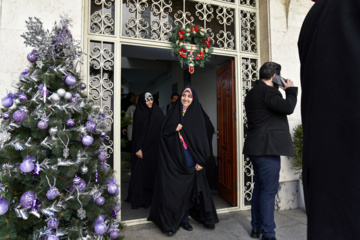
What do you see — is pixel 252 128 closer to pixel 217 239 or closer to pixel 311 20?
pixel 217 239

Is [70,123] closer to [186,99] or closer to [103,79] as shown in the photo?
[103,79]

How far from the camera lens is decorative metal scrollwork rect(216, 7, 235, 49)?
Result: 3.95 m

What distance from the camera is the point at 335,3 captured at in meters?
0.63

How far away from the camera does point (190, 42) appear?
3.80 meters

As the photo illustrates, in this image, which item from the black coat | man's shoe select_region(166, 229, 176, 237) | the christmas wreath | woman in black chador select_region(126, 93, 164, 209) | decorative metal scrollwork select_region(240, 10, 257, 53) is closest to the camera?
the black coat

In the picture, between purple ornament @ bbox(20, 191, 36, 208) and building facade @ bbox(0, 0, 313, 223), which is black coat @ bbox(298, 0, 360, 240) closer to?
purple ornament @ bbox(20, 191, 36, 208)

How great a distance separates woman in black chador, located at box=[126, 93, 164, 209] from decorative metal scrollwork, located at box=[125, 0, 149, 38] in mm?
1303

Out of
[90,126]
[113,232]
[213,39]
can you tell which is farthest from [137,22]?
[113,232]

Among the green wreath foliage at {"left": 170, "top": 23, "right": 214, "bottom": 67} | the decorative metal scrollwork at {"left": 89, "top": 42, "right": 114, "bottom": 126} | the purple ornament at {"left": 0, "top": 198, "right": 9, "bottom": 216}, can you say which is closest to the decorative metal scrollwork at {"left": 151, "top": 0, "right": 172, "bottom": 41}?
the green wreath foliage at {"left": 170, "top": 23, "right": 214, "bottom": 67}

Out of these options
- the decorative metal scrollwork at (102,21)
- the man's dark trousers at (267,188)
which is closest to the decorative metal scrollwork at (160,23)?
the decorative metal scrollwork at (102,21)

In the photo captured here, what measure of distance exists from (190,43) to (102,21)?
1309mm

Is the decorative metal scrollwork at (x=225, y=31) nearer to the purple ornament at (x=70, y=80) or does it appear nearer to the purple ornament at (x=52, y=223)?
the purple ornament at (x=70, y=80)

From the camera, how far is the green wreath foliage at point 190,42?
3564mm

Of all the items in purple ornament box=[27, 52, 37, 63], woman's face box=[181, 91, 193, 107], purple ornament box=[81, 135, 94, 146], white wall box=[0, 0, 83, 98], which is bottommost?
purple ornament box=[81, 135, 94, 146]
